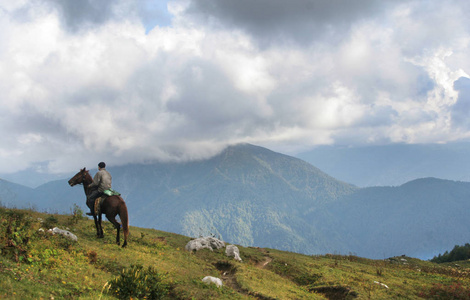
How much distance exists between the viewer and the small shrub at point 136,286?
12844 millimetres

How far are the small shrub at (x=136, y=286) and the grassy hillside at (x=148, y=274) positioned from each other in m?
0.05

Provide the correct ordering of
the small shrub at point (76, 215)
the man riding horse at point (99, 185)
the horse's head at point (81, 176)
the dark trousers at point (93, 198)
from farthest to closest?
the small shrub at point (76, 215), the horse's head at point (81, 176), the dark trousers at point (93, 198), the man riding horse at point (99, 185)

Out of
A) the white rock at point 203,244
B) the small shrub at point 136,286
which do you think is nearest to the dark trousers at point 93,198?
the white rock at point 203,244

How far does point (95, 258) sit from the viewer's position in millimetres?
16906

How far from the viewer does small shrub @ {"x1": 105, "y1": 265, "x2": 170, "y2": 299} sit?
12844mm

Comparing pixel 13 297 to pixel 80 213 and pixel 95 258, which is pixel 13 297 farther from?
pixel 80 213

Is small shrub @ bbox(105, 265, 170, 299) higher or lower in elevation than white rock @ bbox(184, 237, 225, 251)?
lower

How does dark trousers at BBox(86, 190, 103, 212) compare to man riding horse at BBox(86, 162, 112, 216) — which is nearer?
man riding horse at BBox(86, 162, 112, 216)

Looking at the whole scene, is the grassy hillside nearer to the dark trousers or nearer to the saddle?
the saddle

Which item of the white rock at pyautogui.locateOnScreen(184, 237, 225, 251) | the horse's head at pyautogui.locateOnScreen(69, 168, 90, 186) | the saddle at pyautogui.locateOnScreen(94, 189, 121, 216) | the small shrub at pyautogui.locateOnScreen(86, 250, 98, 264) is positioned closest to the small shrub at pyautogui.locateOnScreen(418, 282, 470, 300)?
the white rock at pyautogui.locateOnScreen(184, 237, 225, 251)

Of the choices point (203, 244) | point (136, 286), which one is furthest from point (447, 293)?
point (136, 286)

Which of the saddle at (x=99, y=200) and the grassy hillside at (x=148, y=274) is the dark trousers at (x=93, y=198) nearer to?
the saddle at (x=99, y=200)

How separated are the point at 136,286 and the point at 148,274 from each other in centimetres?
114

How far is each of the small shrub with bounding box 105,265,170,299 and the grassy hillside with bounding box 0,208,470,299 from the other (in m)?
0.05
